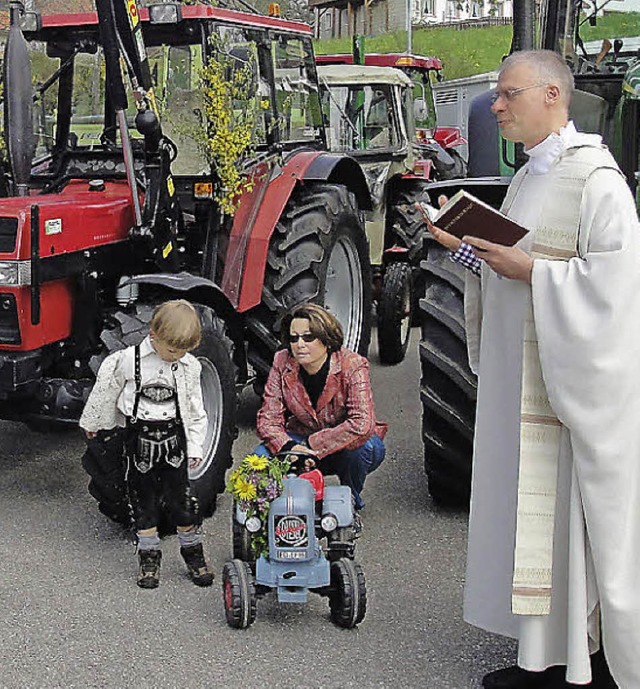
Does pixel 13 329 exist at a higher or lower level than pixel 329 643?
higher

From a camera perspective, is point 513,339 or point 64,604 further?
point 64,604

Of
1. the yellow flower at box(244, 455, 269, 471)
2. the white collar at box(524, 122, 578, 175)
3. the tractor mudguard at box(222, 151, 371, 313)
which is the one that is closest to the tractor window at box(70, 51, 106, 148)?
the tractor mudguard at box(222, 151, 371, 313)

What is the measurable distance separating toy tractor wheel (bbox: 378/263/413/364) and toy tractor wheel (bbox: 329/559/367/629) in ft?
12.8

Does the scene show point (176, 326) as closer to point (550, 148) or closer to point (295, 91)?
point (550, 148)

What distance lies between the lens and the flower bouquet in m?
3.87

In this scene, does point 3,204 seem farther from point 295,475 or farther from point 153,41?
point 295,475

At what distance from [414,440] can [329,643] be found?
2.46 meters

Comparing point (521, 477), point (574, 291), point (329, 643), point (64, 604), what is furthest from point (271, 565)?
point (574, 291)

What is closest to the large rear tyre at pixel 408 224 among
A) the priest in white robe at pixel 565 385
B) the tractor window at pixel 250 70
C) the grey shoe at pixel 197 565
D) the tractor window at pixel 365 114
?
the tractor window at pixel 365 114

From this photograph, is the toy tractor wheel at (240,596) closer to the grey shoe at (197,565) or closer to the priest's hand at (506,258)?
the grey shoe at (197,565)

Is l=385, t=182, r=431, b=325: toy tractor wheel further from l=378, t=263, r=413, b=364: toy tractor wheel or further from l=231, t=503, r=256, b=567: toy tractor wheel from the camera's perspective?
l=231, t=503, r=256, b=567: toy tractor wheel

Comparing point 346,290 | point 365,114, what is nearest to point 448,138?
point 365,114

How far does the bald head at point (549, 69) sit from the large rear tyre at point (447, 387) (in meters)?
1.72

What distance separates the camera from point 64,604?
163 inches
